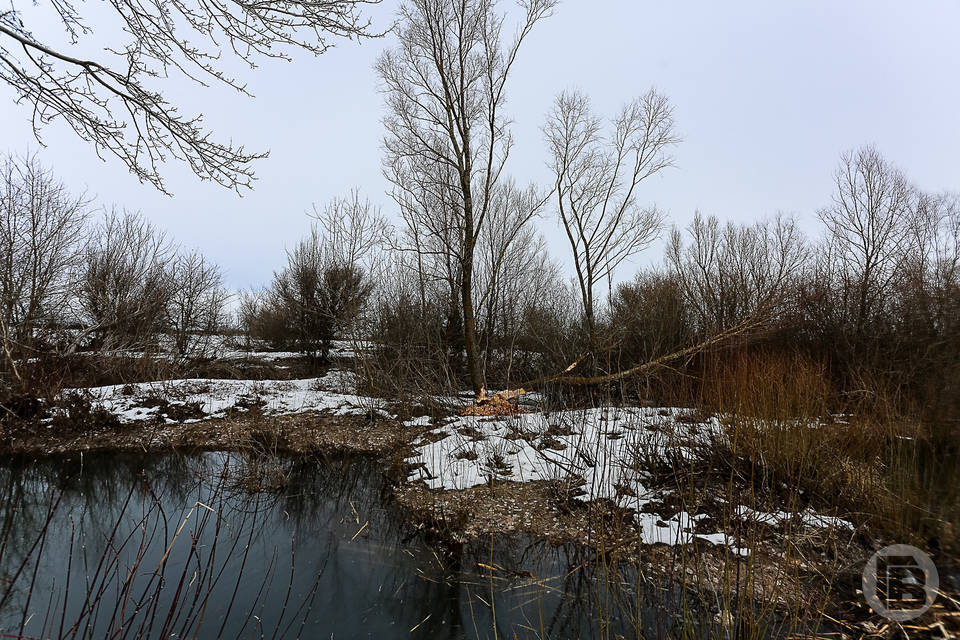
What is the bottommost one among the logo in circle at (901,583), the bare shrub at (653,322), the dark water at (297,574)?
the dark water at (297,574)

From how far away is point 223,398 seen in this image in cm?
1235

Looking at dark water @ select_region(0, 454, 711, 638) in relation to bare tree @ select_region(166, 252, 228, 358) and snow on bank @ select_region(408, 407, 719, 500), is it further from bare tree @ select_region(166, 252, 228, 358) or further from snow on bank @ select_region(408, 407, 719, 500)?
bare tree @ select_region(166, 252, 228, 358)

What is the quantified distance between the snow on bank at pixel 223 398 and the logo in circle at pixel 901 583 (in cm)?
976

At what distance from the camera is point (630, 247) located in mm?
13164

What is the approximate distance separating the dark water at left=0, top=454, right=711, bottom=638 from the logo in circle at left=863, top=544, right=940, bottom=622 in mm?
1670

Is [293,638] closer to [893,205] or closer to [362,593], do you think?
[362,593]

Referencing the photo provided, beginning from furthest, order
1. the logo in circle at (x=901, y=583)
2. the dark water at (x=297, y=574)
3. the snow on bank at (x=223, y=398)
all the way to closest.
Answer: the snow on bank at (x=223, y=398), the dark water at (x=297, y=574), the logo in circle at (x=901, y=583)

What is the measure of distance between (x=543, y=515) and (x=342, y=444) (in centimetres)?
546

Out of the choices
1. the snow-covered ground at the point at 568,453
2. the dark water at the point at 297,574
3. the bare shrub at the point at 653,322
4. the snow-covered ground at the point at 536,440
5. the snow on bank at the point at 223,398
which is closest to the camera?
the dark water at the point at 297,574

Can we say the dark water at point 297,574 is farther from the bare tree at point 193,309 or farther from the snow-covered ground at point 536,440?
the bare tree at point 193,309

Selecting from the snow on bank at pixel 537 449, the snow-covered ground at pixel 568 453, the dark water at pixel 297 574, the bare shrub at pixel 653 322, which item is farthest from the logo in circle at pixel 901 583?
the bare shrub at pixel 653 322

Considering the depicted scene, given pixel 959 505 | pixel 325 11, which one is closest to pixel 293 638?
pixel 325 11

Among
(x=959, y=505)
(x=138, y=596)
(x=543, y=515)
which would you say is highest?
(x=959, y=505)

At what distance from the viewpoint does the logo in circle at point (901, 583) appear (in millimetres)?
3500
